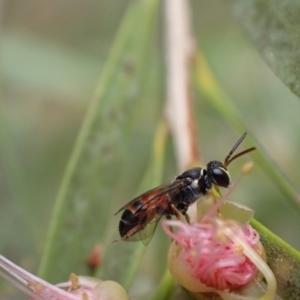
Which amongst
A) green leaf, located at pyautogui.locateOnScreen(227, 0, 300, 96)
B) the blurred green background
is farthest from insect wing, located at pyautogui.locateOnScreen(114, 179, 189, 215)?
the blurred green background

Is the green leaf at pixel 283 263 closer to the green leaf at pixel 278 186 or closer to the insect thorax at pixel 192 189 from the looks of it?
the green leaf at pixel 278 186

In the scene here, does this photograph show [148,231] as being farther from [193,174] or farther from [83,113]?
[83,113]

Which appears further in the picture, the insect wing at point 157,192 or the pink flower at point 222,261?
the insect wing at point 157,192

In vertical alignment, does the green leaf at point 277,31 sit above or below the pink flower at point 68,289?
above

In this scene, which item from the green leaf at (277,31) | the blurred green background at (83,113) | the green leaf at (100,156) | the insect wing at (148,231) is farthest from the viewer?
the blurred green background at (83,113)

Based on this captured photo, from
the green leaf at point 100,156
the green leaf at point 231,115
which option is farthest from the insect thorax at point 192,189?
the green leaf at point 100,156

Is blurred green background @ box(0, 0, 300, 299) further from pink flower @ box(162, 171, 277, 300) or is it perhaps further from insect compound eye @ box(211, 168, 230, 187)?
pink flower @ box(162, 171, 277, 300)

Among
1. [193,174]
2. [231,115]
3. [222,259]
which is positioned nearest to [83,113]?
[231,115]

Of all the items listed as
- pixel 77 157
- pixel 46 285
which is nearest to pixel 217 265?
pixel 46 285
